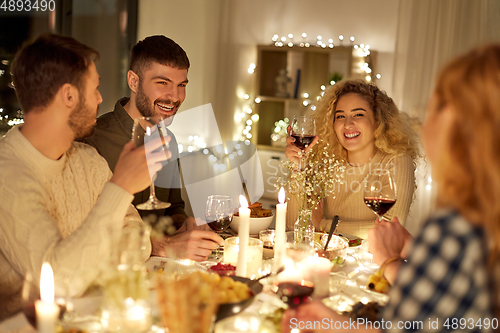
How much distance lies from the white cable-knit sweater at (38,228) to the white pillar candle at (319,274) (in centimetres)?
48

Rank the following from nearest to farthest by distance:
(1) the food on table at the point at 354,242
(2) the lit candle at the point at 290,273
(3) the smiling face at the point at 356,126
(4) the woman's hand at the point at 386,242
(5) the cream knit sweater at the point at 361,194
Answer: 1. (2) the lit candle at the point at 290,273
2. (4) the woman's hand at the point at 386,242
3. (1) the food on table at the point at 354,242
4. (5) the cream knit sweater at the point at 361,194
5. (3) the smiling face at the point at 356,126

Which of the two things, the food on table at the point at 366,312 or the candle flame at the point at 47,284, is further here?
the food on table at the point at 366,312

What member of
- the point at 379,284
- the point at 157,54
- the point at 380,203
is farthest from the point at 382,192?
the point at 157,54

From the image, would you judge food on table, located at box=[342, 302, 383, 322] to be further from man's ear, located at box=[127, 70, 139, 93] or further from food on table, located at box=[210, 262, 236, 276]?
man's ear, located at box=[127, 70, 139, 93]

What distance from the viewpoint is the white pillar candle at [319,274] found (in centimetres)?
106

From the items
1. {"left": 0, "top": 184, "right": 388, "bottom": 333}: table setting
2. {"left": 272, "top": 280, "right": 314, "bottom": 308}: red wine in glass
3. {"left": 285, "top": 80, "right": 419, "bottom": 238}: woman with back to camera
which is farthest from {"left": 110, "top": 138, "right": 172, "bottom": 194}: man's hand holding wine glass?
{"left": 285, "top": 80, "right": 419, "bottom": 238}: woman with back to camera

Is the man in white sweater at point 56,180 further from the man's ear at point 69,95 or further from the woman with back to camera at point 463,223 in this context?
the woman with back to camera at point 463,223

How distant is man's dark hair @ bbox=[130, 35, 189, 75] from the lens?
213cm

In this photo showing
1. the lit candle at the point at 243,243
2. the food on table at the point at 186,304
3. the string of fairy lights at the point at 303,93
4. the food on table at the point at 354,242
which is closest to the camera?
the food on table at the point at 186,304

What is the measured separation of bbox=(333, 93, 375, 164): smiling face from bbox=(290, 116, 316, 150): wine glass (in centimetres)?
77

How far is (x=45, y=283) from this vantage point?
0.80 meters

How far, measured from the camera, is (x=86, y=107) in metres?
1.29

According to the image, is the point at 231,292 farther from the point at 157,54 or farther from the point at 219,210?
the point at 157,54

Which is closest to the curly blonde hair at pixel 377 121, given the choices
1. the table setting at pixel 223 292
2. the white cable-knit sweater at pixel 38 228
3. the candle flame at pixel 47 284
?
the table setting at pixel 223 292
